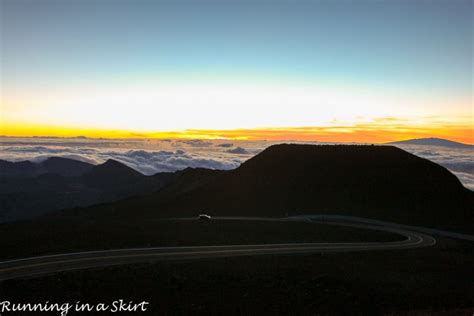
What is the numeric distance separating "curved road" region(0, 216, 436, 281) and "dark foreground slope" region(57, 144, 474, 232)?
2816 centimetres

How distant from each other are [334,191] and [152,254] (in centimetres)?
5783

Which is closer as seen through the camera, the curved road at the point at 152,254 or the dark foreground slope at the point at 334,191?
the curved road at the point at 152,254

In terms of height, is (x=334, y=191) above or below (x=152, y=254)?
below

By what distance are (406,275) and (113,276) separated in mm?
21809

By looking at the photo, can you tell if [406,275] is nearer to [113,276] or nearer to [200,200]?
[113,276]

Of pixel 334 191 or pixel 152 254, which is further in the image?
pixel 334 191

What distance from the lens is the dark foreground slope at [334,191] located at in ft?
251

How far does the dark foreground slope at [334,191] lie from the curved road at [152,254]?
92.4 ft

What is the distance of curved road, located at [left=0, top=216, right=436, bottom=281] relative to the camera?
29.4 metres

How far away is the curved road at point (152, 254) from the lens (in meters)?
29.4

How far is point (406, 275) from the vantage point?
31.7 meters

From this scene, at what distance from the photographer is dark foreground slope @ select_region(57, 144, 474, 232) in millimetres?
76375

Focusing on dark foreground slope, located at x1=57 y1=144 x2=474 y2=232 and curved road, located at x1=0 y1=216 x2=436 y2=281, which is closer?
curved road, located at x1=0 y1=216 x2=436 y2=281

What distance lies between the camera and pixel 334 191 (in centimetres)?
8600
